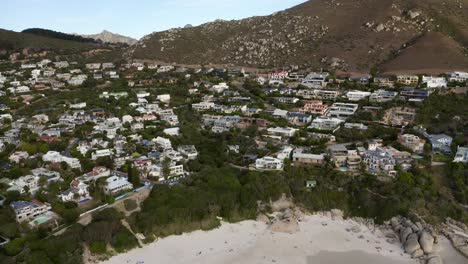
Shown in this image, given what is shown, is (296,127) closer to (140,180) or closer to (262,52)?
(140,180)

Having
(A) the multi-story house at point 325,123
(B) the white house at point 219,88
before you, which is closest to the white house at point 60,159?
(A) the multi-story house at point 325,123

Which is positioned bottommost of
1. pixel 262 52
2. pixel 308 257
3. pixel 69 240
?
pixel 308 257

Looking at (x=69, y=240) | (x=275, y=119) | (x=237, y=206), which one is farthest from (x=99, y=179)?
(x=275, y=119)

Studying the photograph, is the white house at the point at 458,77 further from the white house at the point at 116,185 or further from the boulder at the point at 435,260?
the white house at the point at 116,185

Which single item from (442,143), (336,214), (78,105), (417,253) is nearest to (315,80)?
(442,143)

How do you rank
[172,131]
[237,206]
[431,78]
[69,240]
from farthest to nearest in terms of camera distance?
1. [431,78]
2. [172,131]
3. [237,206]
4. [69,240]

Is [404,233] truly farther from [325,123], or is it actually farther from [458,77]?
[458,77]

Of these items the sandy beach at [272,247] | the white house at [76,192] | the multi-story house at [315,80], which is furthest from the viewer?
the multi-story house at [315,80]
